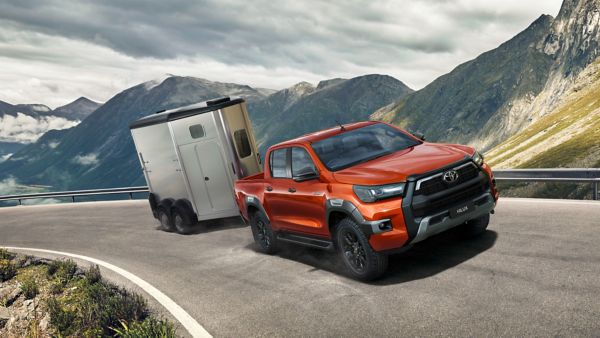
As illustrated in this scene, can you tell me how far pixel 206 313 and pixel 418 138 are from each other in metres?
4.15

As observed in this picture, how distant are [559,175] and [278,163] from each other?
302 inches

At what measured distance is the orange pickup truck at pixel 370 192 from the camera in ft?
22.0

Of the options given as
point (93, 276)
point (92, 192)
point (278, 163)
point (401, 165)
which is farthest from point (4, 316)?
point (92, 192)

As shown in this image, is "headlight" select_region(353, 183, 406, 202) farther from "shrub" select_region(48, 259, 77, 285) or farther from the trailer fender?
the trailer fender

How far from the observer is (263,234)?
988 centimetres

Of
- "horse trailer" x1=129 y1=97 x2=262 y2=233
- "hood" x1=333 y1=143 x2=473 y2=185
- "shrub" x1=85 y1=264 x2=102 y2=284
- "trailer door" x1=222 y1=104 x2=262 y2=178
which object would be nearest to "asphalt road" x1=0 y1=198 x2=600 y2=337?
"shrub" x1=85 y1=264 x2=102 y2=284

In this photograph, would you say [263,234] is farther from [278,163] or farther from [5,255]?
[5,255]

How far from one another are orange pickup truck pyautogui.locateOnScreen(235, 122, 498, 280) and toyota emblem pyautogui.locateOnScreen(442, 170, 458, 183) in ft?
0.04

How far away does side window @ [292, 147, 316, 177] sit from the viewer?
8.01 meters

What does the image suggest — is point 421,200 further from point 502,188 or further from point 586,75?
point 586,75

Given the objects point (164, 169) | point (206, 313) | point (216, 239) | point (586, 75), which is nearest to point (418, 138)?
point (206, 313)

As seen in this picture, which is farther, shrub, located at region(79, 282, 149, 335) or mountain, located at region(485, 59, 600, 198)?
mountain, located at region(485, 59, 600, 198)

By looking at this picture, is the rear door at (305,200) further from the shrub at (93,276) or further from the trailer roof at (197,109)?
the trailer roof at (197,109)

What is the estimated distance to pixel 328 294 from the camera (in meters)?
6.92
